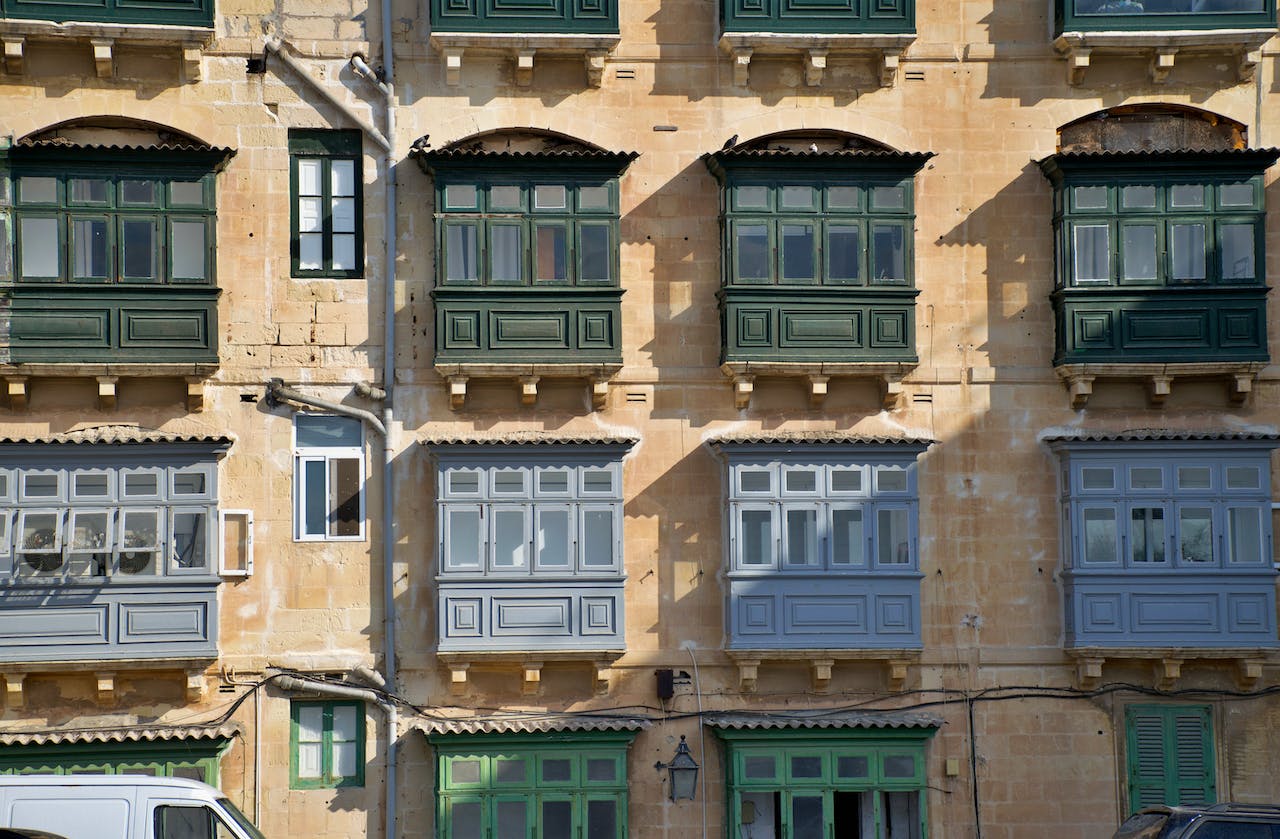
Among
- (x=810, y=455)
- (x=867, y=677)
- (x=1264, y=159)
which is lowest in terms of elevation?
(x=867, y=677)

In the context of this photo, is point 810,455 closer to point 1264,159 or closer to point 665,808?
point 665,808

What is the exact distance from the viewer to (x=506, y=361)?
24594 mm

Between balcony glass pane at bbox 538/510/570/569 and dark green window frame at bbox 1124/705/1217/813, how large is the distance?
8349 millimetres

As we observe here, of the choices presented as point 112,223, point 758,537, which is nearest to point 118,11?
point 112,223

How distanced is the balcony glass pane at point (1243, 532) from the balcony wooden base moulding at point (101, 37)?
52.6ft

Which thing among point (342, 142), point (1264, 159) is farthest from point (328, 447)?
point (1264, 159)

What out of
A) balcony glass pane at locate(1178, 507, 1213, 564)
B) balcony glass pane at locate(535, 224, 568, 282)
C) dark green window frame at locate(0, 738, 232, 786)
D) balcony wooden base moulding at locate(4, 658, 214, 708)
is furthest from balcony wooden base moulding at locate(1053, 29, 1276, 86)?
dark green window frame at locate(0, 738, 232, 786)

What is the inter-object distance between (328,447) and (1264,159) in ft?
46.0

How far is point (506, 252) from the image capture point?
25.0 metres

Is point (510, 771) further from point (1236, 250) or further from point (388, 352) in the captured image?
point (1236, 250)

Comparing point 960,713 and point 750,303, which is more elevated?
point 750,303

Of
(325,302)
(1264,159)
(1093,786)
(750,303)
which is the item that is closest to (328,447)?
(325,302)

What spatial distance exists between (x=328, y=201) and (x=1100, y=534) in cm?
1202

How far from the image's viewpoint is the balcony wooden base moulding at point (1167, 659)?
24.6 m
